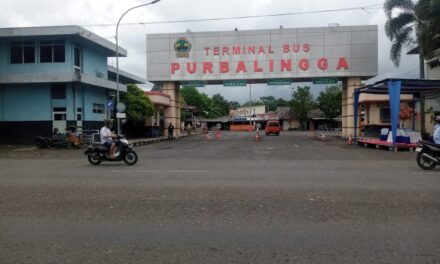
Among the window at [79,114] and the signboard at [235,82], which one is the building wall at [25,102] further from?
the signboard at [235,82]

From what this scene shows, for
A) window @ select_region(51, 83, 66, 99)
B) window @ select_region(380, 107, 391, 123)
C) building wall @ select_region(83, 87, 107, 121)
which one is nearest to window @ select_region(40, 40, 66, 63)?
window @ select_region(51, 83, 66, 99)

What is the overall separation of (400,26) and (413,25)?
2.92 ft

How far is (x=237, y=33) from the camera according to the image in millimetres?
38250

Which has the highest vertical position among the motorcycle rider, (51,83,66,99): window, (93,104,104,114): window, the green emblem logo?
the green emblem logo

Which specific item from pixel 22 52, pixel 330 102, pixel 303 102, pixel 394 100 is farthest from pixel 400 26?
pixel 303 102

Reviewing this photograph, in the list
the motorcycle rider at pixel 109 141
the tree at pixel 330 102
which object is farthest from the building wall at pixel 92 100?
the tree at pixel 330 102

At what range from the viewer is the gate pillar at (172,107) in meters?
40.4

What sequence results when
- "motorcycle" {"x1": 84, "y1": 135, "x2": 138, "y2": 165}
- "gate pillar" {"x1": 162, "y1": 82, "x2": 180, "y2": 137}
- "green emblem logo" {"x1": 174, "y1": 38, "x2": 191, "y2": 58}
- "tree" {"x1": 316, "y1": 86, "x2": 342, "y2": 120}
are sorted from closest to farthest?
"motorcycle" {"x1": 84, "y1": 135, "x2": 138, "y2": 165} < "green emblem logo" {"x1": 174, "y1": 38, "x2": 191, "y2": 58} < "gate pillar" {"x1": 162, "y1": 82, "x2": 180, "y2": 137} < "tree" {"x1": 316, "y1": 86, "x2": 342, "y2": 120}

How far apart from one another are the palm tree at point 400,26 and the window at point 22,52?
2453cm

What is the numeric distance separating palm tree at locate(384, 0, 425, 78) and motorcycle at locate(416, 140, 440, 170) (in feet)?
65.0

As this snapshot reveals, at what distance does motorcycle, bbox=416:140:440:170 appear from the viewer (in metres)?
13.0

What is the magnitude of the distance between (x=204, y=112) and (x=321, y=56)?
67144 mm

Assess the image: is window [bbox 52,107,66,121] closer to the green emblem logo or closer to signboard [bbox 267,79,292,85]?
the green emblem logo

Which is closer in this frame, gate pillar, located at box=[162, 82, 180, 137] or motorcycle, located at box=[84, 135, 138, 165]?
motorcycle, located at box=[84, 135, 138, 165]
